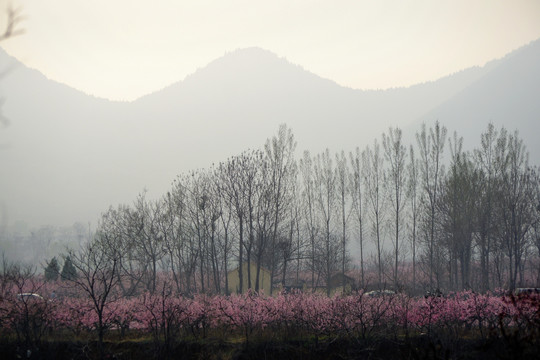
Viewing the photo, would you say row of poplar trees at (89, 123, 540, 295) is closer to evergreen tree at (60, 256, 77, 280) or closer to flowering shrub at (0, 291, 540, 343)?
evergreen tree at (60, 256, 77, 280)

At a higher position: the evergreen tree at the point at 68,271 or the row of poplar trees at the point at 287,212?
the row of poplar trees at the point at 287,212

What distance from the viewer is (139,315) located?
19672 mm

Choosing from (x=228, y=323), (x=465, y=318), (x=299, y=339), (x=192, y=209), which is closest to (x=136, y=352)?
(x=228, y=323)

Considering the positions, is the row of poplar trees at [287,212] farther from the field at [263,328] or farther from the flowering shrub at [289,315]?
the field at [263,328]

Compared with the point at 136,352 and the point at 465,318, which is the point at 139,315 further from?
the point at 465,318

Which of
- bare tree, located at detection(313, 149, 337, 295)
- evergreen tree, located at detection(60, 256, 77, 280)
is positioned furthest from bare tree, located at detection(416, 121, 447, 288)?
evergreen tree, located at detection(60, 256, 77, 280)

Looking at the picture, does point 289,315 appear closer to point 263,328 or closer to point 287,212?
point 263,328

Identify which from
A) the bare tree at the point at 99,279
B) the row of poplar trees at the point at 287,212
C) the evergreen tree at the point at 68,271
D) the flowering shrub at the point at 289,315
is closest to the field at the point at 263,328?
the flowering shrub at the point at 289,315

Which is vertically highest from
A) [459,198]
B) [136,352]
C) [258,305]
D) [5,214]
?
[459,198]

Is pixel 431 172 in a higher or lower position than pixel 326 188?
higher

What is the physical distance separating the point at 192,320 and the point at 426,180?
26697 millimetres

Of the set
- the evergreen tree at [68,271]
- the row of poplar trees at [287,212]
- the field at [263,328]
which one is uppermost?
the row of poplar trees at [287,212]

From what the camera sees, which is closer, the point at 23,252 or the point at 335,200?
the point at 335,200

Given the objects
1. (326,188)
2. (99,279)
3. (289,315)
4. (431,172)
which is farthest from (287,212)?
(99,279)
